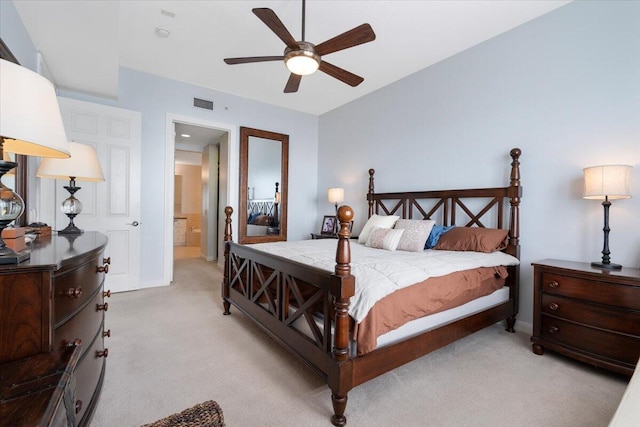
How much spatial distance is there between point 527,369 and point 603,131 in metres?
2.04

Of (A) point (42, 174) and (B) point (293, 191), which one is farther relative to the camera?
(B) point (293, 191)

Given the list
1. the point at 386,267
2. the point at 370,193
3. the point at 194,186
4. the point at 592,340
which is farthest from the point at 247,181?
the point at 194,186

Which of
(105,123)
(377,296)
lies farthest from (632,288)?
(105,123)

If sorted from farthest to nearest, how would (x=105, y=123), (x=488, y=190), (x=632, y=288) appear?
1. (x=105, y=123)
2. (x=488, y=190)
3. (x=632, y=288)

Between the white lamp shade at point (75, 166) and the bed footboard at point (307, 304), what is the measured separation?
1346 millimetres

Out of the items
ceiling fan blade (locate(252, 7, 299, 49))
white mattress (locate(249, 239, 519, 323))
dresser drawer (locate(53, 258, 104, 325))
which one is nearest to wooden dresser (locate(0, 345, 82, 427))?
dresser drawer (locate(53, 258, 104, 325))

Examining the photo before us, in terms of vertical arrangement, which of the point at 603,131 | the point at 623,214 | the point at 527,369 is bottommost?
the point at 527,369

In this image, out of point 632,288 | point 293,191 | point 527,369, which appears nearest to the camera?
point 632,288

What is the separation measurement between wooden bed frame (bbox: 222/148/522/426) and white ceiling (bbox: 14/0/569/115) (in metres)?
1.38

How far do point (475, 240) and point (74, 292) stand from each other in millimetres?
3040

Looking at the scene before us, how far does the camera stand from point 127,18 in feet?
9.40

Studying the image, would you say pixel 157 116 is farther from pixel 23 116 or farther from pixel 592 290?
pixel 592 290

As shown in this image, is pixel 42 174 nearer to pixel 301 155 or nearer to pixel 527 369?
pixel 527 369

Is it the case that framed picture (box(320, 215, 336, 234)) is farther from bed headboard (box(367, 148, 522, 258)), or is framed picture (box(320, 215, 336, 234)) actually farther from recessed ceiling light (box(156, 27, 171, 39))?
recessed ceiling light (box(156, 27, 171, 39))
